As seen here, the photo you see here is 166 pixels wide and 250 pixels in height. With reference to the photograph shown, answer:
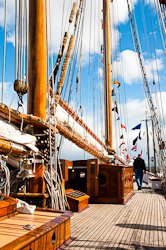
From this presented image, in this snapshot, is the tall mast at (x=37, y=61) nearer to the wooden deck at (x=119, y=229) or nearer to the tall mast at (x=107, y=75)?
the wooden deck at (x=119, y=229)

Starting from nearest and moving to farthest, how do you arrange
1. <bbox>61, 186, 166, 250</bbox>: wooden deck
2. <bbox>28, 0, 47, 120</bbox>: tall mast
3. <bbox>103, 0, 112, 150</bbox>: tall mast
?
<bbox>61, 186, 166, 250</bbox>: wooden deck
<bbox>28, 0, 47, 120</bbox>: tall mast
<bbox>103, 0, 112, 150</bbox>: tall mast

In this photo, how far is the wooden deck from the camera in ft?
12.7

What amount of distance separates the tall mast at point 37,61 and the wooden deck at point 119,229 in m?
2.11

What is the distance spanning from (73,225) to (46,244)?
194 centimetres

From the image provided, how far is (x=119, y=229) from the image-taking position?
187 inches

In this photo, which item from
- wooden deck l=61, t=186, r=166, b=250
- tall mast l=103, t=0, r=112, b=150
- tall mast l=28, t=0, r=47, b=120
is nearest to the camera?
wooden deck l=61, t=186, r=166, b=250

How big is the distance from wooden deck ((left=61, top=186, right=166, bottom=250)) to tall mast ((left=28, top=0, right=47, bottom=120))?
6.94ft

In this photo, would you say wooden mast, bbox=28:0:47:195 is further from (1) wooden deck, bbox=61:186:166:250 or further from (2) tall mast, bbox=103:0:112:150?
(2) tall mast, bbox=103:0:112:150

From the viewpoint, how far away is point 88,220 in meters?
5.55

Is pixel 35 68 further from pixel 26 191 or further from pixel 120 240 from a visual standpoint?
pixel 120 240

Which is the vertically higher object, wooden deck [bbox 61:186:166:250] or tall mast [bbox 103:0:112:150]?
tall mast [bbox 103:0:112:150]

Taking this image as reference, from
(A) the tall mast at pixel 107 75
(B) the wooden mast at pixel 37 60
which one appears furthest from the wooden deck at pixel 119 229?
(A) the tall mast at pixel 107 75

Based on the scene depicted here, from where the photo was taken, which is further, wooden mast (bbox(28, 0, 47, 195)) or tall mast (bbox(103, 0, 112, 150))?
tall mast (bbox(103, 0, 112, 150))

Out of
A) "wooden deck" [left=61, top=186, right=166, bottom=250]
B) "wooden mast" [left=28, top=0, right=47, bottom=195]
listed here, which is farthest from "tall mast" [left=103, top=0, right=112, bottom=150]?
"wooden mast" [left=28, top=0, right=47, bottom=195]
